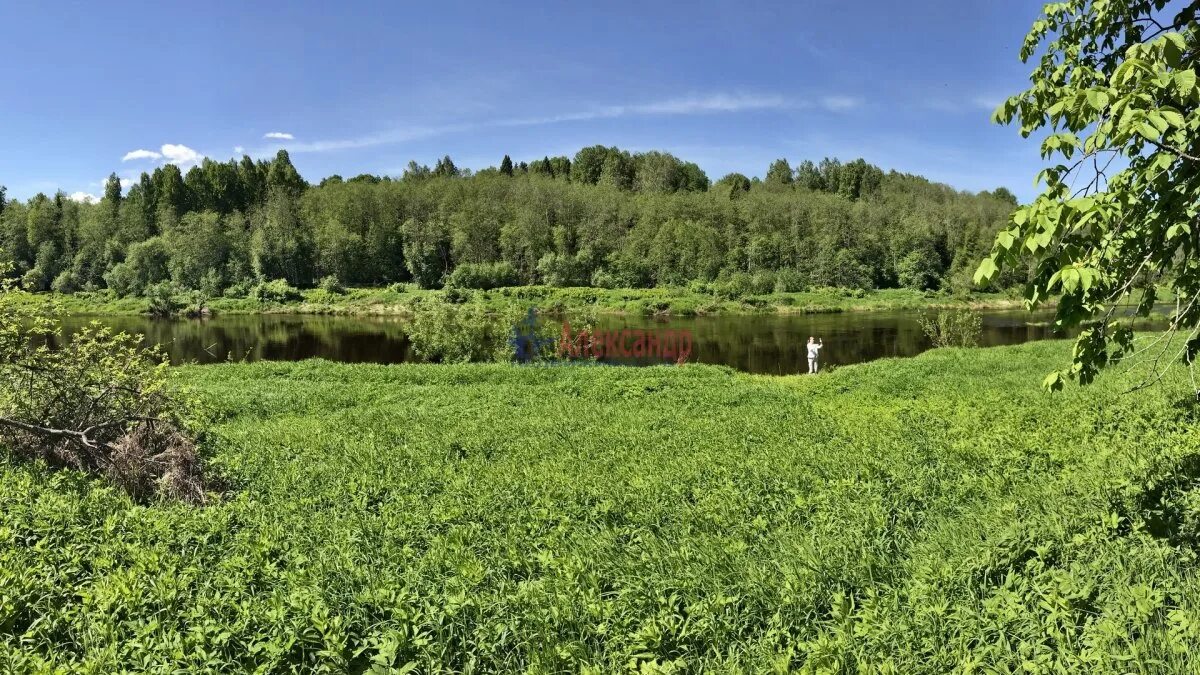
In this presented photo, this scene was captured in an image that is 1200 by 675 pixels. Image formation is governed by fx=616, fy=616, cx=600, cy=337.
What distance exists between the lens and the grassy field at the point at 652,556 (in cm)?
455

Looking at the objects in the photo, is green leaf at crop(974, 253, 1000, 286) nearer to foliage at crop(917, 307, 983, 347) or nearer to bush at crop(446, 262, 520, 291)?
foliage at crop(917, 307, 983, 347)

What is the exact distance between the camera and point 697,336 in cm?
5178

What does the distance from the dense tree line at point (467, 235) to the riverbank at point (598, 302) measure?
6727mm

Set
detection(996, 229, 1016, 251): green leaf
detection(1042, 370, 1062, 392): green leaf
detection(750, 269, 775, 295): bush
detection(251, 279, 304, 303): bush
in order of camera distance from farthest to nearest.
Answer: detection(750, 269, 775, 295): bush
detection(251, 279, 304, 303): bush
detection(1042, 370, 1062, 392): green leaf
detection(996, 229, 1016, 251): green leaf

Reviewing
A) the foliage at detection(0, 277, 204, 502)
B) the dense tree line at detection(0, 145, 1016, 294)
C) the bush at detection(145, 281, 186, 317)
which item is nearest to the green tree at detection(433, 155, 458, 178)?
the dense tree line at detection(0, 145, 1016, 294)

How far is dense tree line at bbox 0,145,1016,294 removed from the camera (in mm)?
98125

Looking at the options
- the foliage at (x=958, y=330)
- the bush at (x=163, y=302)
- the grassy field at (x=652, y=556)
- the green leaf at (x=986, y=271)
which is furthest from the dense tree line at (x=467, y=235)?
the green leaf at (x=986, y=271)

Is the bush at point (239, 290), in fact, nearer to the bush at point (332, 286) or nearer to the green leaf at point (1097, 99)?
the bush at point (332, 286)

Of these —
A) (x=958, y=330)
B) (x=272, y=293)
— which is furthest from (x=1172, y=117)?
(x=272, y=293)

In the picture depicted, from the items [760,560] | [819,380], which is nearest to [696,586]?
[760,560]

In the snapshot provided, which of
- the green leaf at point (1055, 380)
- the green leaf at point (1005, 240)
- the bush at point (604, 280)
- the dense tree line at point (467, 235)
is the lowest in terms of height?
the green leaf at point (1055, 380)

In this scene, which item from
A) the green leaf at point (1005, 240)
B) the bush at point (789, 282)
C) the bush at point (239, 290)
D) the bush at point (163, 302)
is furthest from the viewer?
the bush at point (789, 282)

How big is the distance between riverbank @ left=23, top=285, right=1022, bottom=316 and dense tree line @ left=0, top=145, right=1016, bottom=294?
22.1 ft

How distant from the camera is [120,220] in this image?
110 metres
